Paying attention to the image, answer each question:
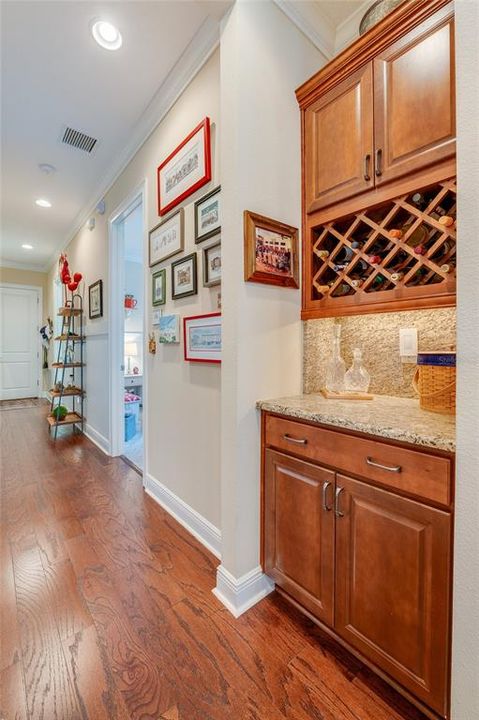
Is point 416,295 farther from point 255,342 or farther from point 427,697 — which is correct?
point 427,697

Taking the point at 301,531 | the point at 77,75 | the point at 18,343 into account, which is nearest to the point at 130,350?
the point at 18,343

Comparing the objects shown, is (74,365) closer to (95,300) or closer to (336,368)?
(95,300)

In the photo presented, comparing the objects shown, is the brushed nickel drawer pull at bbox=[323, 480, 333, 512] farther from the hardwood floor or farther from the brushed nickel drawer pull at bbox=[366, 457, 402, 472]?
the hardwood floor

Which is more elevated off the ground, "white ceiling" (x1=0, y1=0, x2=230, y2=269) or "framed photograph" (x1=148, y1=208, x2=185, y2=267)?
"white ceiling" (x1=0, y1=0, x2=230, y2=269)

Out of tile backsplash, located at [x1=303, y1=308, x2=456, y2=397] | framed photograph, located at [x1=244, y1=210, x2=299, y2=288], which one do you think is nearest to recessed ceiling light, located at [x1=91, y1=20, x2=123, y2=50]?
framed photograph, located at [x1=244, y1=210, x2=299, y2=288]

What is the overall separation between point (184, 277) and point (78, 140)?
183 centimetres

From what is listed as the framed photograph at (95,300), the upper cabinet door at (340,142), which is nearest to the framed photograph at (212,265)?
the upper cabinet door at (340,142)

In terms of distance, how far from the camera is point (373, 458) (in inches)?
39.5

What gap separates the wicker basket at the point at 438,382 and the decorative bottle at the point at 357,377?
0.99 feet

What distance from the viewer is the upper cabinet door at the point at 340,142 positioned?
1344mm

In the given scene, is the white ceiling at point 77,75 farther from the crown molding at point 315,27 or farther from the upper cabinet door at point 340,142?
the upper cabinet door at point 340,142

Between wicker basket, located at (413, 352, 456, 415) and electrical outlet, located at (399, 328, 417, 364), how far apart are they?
205 mm

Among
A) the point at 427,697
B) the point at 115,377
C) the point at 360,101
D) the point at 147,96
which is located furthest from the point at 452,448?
the point at 115,377

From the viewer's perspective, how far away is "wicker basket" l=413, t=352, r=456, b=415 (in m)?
1.11
